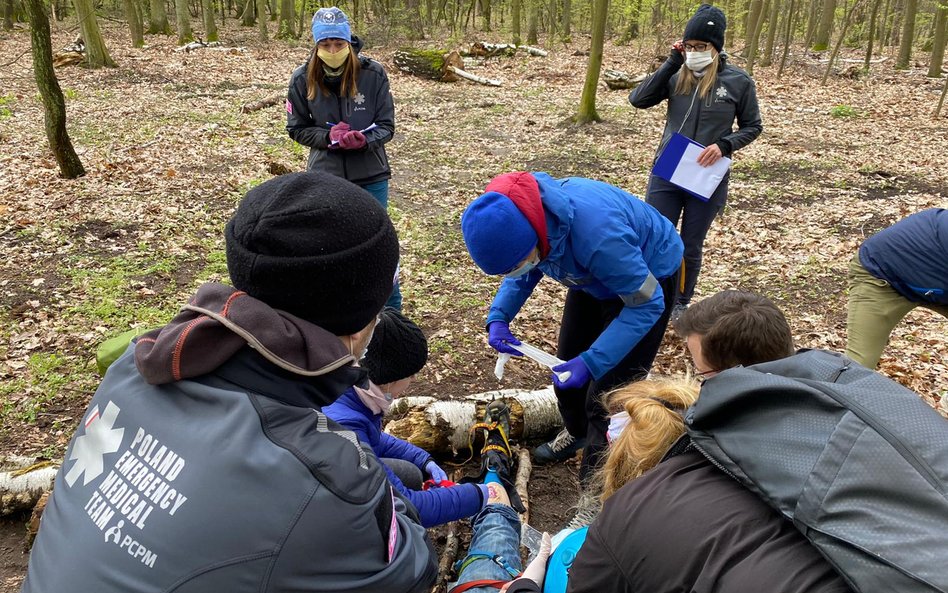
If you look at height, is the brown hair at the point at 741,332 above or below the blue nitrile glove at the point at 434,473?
above

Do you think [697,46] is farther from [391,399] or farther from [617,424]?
[391,399]

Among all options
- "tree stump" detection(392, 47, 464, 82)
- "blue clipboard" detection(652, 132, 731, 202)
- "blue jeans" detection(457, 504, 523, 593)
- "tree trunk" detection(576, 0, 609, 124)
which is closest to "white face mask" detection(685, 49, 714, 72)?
"blue clipboard" detection(652, 132, 731, 202)

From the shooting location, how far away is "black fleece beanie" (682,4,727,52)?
186 inches

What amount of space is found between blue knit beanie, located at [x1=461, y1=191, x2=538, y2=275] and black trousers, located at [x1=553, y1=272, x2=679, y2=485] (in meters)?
0.79

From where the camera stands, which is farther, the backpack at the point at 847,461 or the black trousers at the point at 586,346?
the black trousers at the point at 586,346

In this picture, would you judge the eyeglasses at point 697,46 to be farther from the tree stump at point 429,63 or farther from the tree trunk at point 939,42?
the tree trunk at point 939,42

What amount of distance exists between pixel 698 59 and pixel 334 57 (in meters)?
2.91

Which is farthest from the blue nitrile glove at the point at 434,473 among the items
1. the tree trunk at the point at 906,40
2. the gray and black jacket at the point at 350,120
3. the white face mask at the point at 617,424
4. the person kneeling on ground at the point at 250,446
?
the tree trunk at the point at 906,40

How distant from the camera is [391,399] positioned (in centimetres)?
262

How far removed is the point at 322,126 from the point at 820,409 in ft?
14.2

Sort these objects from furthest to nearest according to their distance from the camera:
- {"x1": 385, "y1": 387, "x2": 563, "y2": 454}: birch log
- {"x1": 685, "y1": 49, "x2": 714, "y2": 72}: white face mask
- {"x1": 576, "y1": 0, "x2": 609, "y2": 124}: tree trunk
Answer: {"x1": 576, "y1": 0, "x2": 609, "y2": 124}: tree trunk → {"x1": 685, "y1": 49, "x2": 714, "y2": 72}: white face mask → {"x1": 385, "y1": 387, "x2": 563, "y2": 454}: birch log

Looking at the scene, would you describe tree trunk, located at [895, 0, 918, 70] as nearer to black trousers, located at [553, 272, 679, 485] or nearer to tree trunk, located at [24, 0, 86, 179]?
black trousers, located at [553, 272, 679, 485]

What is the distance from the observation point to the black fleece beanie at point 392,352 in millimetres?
2590

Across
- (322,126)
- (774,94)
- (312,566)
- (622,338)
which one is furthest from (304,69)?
(774,94)
